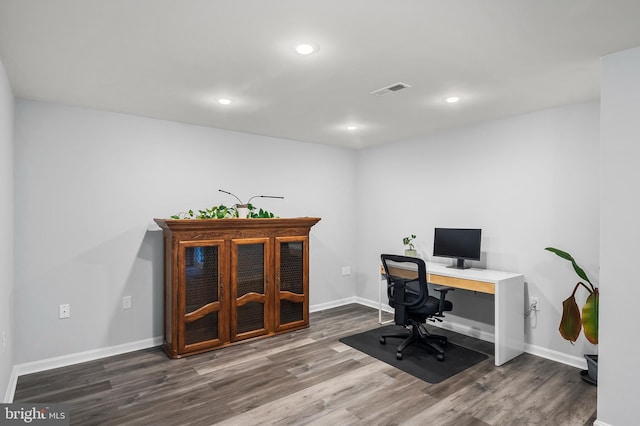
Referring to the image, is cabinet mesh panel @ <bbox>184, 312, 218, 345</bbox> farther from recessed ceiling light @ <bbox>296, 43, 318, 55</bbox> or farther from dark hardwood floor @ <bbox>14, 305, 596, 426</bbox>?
recessed ceiling light @ <bbox>296, 43, 318, 55</bbox>

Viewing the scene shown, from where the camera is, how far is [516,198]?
3.75m

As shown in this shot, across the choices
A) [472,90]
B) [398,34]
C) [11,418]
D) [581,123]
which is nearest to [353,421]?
[11,418]

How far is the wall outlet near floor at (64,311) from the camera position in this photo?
329cm

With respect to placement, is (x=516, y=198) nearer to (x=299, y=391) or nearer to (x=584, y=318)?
(x=584, y=318)

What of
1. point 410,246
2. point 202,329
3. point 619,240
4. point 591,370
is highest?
point 619,240

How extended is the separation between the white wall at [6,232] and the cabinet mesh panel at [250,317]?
189cm

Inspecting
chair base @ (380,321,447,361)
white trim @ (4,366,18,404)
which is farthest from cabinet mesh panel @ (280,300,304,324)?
white trim @ (4,366,18,404)

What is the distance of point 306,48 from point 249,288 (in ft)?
8.65

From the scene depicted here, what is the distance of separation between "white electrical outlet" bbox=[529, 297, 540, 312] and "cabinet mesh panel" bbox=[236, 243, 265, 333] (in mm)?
2802

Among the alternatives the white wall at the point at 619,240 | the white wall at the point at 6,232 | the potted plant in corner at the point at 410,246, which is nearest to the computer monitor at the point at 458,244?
the potted plant in corner at the point at 410,246

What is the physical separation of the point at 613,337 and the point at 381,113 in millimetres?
→ 2593

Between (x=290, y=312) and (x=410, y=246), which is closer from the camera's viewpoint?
(x=290, y=312)

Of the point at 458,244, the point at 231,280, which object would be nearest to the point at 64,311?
the point at 231,280

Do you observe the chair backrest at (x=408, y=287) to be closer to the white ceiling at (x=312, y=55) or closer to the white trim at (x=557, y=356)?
the white trim at (x=557, y=356)
